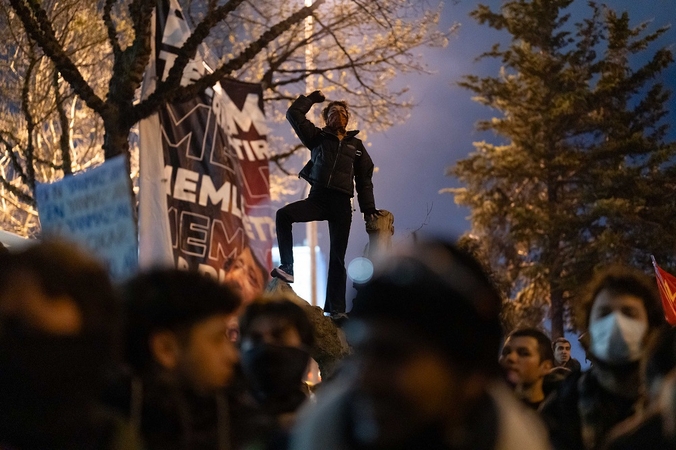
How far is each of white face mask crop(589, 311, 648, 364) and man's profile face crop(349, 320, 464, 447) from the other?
1.41m

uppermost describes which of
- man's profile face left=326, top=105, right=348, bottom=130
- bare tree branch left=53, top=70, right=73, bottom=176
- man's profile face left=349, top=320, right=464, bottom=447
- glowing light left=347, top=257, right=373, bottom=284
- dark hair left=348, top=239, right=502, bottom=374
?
bare tree branch left=53, top=70, right=73, bottom=176

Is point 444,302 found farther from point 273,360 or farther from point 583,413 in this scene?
point 583,413

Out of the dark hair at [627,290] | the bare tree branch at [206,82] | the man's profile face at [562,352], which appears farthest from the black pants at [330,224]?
the dark hair at [627,290]

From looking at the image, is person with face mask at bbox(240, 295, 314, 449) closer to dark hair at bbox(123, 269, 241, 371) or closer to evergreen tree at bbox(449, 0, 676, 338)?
dark hair at bbox(123, 269, 241, 371)

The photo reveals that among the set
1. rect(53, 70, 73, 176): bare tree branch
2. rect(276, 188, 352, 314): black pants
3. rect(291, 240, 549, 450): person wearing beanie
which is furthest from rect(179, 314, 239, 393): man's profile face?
rect(53, 70, 73, 176): bare tree branch

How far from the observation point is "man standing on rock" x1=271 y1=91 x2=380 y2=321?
7594 mm

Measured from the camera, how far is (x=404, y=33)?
1617 centimetres

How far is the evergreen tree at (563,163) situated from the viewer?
26.0 m

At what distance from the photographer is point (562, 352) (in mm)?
8305

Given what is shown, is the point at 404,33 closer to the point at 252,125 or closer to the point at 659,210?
the point at 252,125

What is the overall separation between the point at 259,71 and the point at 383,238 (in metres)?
11.8

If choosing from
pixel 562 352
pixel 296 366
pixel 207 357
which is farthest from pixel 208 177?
pixel 207 357

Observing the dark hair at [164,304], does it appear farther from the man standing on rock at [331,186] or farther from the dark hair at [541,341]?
the man standing on rock at [331,186]

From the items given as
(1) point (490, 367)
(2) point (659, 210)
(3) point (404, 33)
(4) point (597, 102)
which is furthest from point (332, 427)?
(4) point (597, 102)
